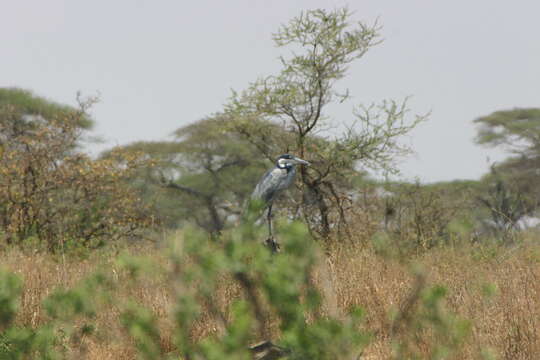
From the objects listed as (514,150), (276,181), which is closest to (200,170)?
(514,150)

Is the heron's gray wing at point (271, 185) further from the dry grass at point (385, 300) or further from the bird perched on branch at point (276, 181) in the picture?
the dry grass at point (385, 300)

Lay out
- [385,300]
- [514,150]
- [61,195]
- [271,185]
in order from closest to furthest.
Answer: [385,300], [271,185], [61,195], [514,150]

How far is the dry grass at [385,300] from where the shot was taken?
3.60 meters

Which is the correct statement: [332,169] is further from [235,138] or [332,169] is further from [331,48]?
[235,138]

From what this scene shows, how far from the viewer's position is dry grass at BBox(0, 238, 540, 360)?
3.60 meters

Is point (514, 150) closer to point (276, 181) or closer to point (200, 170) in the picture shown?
point (200, 170)

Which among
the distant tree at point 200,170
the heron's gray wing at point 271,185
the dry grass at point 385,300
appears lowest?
the dry grass at point 385,300

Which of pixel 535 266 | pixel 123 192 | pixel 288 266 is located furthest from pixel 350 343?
pixel 123 192

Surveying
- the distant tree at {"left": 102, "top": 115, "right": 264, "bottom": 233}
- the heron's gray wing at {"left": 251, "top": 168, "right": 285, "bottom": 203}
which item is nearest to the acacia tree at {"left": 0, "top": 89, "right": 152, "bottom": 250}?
the heron's gray wing at {"left": 251, "top": 168, "right": 285, "bottom": 203}

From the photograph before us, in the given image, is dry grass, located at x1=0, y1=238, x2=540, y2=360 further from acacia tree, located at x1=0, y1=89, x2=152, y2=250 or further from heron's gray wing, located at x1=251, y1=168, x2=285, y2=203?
acacia tree, located at x1=0, y1=89, x2=152, y2=250

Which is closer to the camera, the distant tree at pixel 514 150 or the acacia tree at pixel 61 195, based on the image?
the acacia tree at pixel 61 195

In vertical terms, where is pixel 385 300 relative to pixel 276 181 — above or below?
below

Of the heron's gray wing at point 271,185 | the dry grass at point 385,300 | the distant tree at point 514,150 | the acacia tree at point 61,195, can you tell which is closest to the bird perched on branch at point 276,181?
the heron's gray wing at point 271,185

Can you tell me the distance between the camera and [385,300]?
4.39 meters
